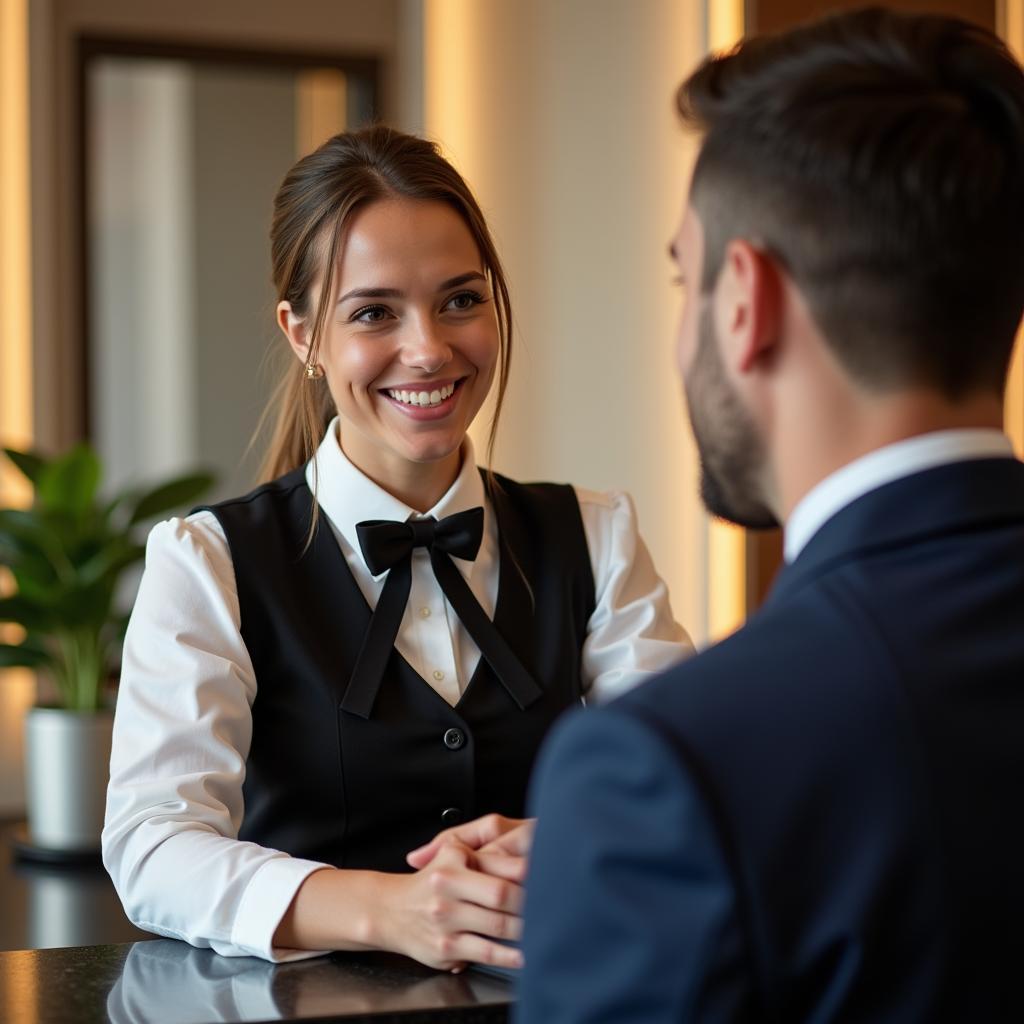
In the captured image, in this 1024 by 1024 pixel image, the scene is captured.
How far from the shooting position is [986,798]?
2.48ft

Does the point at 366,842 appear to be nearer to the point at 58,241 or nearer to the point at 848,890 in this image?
the point at 848,890

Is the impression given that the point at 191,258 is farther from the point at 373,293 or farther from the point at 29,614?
the point at 373,293

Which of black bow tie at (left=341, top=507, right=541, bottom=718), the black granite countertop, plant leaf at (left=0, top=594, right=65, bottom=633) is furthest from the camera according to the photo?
plant leaf at (left=0, top=594, right=65, bottom=633)

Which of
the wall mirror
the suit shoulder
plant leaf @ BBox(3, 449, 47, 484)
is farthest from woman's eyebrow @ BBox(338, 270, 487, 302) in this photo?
the wall mirror

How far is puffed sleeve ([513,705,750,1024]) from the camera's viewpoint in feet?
2.43

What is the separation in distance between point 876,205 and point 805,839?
0.37 m

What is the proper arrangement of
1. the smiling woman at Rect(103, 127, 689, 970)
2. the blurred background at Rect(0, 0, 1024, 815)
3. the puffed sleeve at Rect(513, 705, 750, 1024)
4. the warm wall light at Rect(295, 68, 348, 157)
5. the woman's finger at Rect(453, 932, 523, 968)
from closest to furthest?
the puffed sleeve at Rect(513, 705, 750, 1024), the woman's finger at Rect(453, 932, 523, 968), the smiling woman at Rect(103, 127, 689, 970), the blurred background at Rect(0, 0, 1024, 815), the warm wall light at Rect(295, 68, 348, 157)

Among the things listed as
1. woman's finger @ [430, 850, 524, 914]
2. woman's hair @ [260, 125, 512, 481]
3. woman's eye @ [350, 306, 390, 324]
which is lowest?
woman's finger @ [430, 850, 524, 914]

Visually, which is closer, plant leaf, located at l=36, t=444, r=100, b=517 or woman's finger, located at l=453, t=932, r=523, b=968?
woman's finger, located at l=453, t=932, r=523, b=968

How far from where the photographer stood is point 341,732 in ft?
5.52

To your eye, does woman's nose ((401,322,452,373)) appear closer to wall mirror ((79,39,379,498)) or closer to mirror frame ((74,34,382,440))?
mirror frame ((74,34,382,440))

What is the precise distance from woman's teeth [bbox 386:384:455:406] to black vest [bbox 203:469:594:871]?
206 mm

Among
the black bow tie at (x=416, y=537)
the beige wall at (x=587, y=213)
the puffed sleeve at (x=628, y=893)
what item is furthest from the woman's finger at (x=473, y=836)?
the beige wall at (x=587, y=213)

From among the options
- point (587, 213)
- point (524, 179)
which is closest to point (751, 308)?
point (587, 213)
